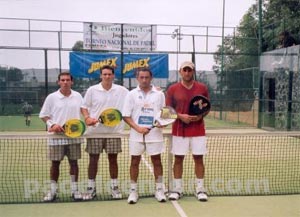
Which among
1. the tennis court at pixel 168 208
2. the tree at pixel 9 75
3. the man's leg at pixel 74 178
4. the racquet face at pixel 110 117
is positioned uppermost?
the tree at pixel 9 75

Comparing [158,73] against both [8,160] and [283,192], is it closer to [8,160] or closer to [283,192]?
[8,160]

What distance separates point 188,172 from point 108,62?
28.6 ft

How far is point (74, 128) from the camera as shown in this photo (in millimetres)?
4980

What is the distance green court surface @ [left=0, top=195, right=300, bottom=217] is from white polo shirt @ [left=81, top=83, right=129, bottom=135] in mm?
907

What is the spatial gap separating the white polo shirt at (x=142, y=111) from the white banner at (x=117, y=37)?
1184 cm

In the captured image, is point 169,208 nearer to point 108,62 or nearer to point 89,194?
point 89,194

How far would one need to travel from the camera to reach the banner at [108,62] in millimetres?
14832

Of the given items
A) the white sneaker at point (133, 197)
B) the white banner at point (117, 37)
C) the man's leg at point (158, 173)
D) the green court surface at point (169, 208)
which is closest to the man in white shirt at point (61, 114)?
the green court surface at point (169, 208)

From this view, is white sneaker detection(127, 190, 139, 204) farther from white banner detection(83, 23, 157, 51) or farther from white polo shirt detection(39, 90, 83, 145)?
white banner detection(83, 23, 157, 51)

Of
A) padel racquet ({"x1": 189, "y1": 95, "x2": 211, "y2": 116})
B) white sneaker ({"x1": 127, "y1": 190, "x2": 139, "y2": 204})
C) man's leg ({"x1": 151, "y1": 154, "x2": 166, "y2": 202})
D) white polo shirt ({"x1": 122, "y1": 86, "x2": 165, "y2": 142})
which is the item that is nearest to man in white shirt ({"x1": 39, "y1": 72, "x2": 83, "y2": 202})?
white polo shirt ({"x1": 122, "y1": 86, "x2": 165, "y2": 142})

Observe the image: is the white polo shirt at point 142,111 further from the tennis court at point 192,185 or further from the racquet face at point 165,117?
the tennis court at point 192,185

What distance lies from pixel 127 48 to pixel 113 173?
12.7m

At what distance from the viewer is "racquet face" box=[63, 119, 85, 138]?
4.96 metres

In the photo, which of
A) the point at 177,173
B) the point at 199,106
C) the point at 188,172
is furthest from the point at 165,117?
the point at 188,172
